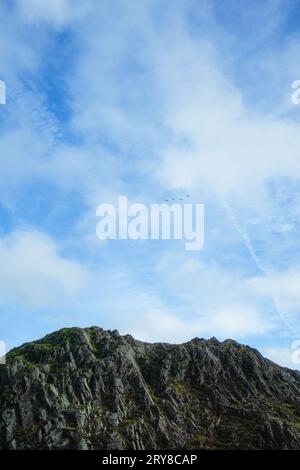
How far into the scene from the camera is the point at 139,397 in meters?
164

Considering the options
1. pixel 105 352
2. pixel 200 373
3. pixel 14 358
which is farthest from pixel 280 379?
pixel 14 358

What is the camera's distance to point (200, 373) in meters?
180

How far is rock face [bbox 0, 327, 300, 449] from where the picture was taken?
476 ft

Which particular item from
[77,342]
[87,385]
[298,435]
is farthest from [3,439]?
[298,435]

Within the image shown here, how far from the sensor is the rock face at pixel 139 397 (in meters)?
145

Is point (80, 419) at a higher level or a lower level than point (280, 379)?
lower

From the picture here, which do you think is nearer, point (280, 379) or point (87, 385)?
point (87, 385)
